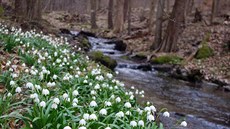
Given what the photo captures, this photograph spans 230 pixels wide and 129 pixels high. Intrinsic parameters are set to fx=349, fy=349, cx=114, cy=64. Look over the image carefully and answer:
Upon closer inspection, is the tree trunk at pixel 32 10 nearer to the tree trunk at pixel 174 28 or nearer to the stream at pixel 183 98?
the stream at pixel 183 98

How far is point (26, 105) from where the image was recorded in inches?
205

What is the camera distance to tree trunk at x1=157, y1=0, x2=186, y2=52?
62.2 ft

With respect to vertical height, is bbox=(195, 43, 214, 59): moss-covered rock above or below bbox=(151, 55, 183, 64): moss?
above

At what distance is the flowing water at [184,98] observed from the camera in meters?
8.70

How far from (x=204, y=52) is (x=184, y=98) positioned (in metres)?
6.82

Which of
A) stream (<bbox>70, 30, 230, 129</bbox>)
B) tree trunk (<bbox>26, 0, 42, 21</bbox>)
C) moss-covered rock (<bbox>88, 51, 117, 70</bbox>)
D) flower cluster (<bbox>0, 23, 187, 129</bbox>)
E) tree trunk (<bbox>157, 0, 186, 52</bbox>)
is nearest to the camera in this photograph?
flower cluster (<bbox>0, 23, 187, 129</bbox>)

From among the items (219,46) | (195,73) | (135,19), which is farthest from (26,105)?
(135,19)

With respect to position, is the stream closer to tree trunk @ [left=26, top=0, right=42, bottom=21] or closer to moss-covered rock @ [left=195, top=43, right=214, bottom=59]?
moss-covered rock @ [left=195, top=43, right=214, bottom=59]

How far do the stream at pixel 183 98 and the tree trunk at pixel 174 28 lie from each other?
150 inches

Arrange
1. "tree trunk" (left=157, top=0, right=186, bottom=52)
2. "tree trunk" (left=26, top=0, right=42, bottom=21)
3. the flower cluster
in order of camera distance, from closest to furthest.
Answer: the flower cluster < "tree trunk" (left=26, top=0, right=42, bottom=21) < "tree trunk" (left=157, top=0, right=186, bottom=52)

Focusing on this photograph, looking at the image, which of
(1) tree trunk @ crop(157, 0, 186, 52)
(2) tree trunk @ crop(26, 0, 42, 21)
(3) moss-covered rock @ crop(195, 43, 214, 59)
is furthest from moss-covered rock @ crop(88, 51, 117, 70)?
(1) tree trunk @ crop(157, 0, 186, 52)

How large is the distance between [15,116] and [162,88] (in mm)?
8660

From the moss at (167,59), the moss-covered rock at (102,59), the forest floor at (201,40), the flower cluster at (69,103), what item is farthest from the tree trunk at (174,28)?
the flower cluster at (69,103)

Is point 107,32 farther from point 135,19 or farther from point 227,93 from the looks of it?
point 227,93
